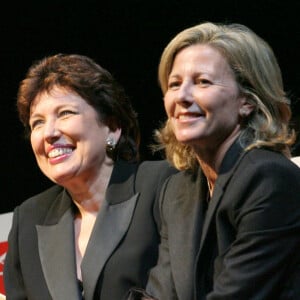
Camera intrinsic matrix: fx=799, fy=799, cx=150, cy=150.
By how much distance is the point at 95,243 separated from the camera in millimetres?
2592

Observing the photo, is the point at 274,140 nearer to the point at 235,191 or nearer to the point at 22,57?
the point at 235,191

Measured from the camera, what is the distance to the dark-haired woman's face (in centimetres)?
266

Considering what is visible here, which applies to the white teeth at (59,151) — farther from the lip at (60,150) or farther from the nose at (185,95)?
the nose at (185,95)

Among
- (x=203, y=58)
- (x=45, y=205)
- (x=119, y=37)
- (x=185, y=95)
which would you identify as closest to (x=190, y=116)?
(x=185, y=95)

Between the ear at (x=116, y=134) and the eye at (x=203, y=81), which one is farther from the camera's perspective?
the ear at (x=116, y=134)

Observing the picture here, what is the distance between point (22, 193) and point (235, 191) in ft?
9.07

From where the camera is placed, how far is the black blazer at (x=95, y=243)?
2.53 meters

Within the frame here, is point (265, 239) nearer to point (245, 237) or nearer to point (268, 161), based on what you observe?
point (245, 237)

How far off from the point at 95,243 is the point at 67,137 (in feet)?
1.21

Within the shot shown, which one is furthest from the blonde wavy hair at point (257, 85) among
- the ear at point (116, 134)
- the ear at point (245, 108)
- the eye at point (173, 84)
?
the ear at point (116, 134)

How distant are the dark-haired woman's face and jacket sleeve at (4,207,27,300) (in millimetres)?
283

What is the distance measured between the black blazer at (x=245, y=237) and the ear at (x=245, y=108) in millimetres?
89

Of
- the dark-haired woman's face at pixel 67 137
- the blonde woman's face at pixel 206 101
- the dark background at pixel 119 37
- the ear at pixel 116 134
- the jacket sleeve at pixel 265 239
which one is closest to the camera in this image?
the jacket sleeve at pixel 265 239

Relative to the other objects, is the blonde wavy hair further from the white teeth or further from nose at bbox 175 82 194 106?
the white teeth
